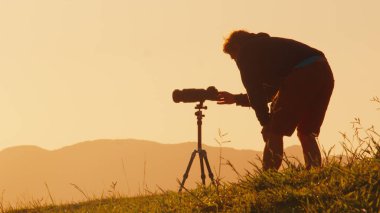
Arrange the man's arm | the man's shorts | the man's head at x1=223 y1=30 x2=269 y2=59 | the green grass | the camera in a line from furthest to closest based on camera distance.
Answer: the camera → the man's arm → the man's head at x1=223 y1=30 x2=269 y2=59 → the man's shorts → the green grass

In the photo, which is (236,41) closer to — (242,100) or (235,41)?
(235,41)

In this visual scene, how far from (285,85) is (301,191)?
256cm

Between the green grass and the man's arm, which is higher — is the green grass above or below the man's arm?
below


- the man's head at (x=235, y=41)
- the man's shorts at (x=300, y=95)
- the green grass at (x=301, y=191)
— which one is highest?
the man's head at (x=235, y=41)

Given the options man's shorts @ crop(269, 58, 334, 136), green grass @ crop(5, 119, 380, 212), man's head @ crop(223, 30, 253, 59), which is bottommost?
green grass @ crop(5, 119, 380, 212)

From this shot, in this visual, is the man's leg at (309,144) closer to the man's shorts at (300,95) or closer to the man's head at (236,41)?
the man's shorts at (300,95)

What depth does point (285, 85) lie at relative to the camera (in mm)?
6984

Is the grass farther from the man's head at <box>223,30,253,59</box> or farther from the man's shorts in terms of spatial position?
the man's head at <box>223,30,253,59</box>

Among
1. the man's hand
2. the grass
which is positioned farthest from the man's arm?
the grass

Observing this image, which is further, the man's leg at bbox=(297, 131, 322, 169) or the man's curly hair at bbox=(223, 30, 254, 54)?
the man's curly hair at bbox=(223, 30, 254, 54)

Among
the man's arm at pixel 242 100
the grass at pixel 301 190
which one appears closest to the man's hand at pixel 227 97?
the man's arm at pixel 242 100

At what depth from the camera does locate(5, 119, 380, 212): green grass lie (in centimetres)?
419

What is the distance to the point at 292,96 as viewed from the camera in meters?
6.90

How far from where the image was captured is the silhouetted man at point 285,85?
690 centimetres
